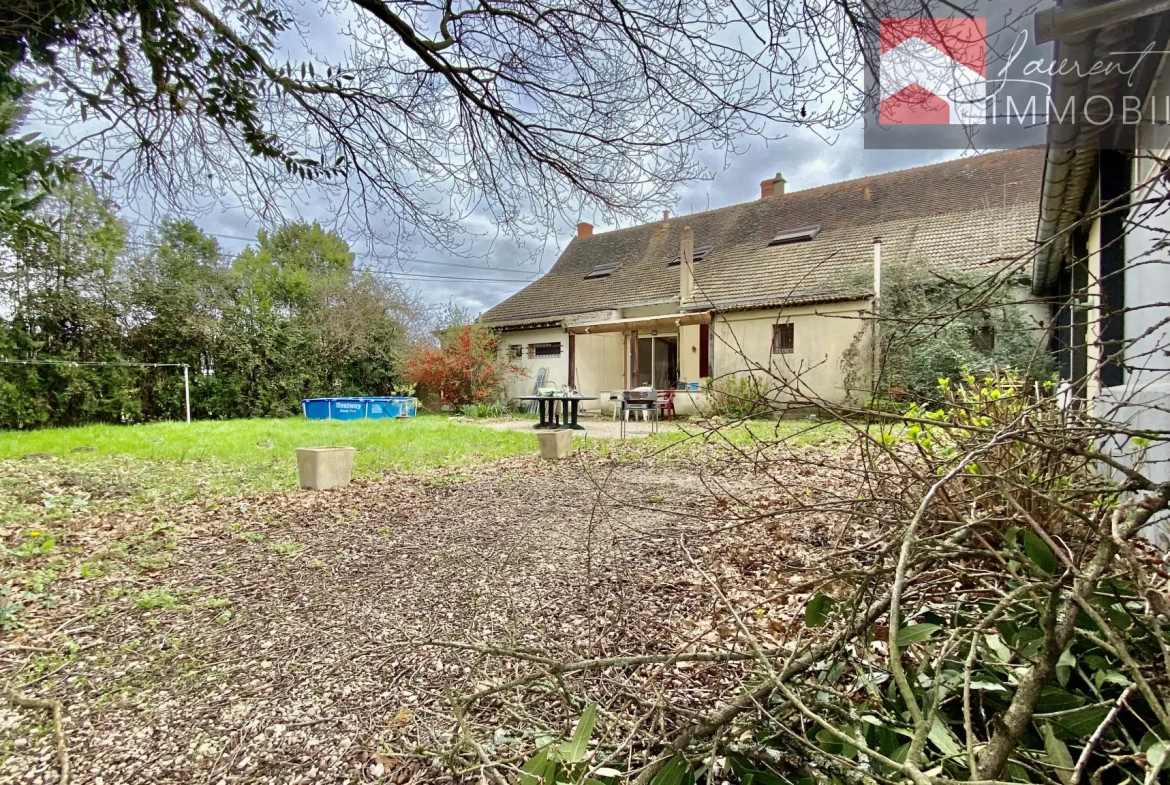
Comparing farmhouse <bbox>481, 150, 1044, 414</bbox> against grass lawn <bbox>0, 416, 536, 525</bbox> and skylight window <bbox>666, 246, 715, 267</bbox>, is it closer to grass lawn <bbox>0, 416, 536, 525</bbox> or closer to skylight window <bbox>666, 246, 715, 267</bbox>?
skylight window <bbox>666, 246, 715, 267</bbox>

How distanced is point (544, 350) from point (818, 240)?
338 inches

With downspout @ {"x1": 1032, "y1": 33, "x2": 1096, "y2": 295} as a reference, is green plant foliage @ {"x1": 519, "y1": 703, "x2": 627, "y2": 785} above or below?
below

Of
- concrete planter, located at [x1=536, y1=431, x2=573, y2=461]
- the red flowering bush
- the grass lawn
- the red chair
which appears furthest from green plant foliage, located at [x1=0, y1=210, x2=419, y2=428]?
the red chair

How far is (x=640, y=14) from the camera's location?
2.62 m

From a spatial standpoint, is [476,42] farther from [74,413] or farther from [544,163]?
[74,413]

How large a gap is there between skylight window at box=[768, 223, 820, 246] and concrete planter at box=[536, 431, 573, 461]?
10.4 m

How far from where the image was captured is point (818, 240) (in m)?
13.7

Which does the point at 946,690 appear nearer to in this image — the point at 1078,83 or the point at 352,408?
the point at 1078,83

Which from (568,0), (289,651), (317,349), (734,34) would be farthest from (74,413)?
(734,34)

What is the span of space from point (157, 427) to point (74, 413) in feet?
7.58

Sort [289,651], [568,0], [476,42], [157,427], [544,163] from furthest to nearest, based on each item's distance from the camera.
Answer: [157,427]
[544,163]
[476,42]
[568,0]
[289,651]

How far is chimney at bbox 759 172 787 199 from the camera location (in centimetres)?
1656

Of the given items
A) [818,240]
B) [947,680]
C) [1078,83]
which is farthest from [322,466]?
[818,240]

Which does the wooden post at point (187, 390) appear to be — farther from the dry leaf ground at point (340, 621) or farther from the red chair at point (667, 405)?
the red chair at point (667, 405)
